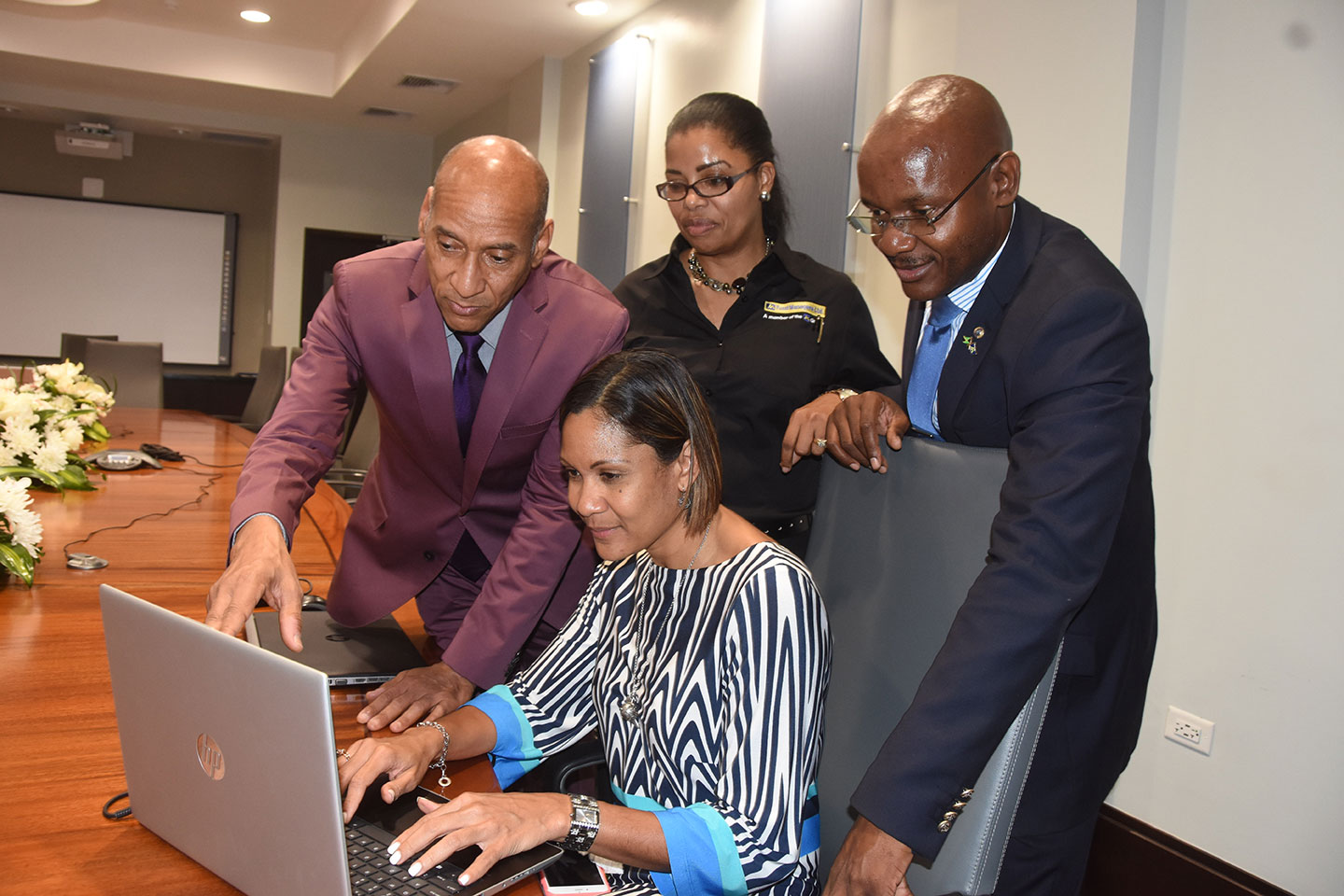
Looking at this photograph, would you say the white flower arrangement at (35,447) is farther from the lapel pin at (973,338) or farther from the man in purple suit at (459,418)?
the lapel pin at (973,338)

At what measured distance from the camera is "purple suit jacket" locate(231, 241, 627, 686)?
1.61 m

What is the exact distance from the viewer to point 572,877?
1.10 m

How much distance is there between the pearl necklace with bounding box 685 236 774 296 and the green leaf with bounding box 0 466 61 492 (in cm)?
162

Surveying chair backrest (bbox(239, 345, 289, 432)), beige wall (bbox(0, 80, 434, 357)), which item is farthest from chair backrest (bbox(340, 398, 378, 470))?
beige wall (bbox(0, 80, 434, 357))

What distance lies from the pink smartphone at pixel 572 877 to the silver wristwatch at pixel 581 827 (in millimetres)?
23

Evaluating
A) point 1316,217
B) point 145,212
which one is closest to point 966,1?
point 1316,217

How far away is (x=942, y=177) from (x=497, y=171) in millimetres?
664

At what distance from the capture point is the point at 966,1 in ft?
9.69

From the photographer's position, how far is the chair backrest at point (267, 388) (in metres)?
6.23

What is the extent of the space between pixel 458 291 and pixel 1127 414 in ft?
3.10

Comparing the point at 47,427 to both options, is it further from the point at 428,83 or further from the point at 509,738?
the point at 428,83

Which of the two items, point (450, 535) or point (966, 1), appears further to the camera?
point (966, 1)

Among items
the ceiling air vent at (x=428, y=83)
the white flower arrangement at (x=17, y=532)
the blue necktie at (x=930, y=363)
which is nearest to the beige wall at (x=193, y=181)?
the ceiling air vent at (x=428, y=83)

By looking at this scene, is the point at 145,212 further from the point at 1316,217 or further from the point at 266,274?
the point at 1316,217
